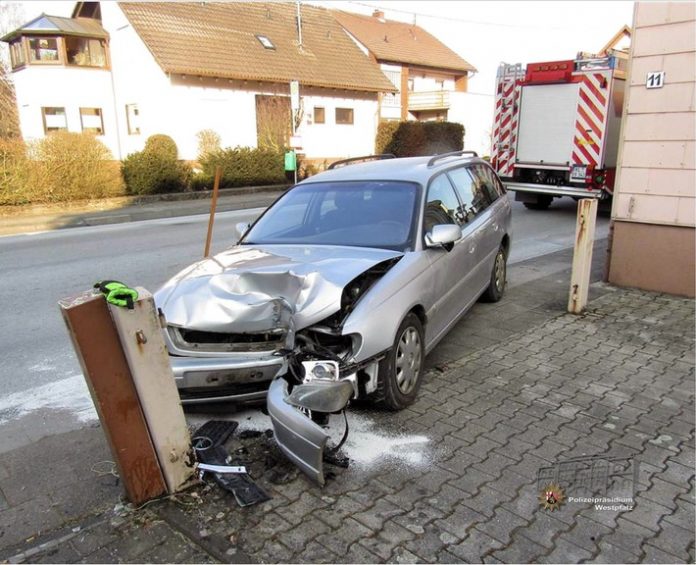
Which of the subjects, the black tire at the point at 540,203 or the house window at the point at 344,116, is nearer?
the black tire at the point at 540,203

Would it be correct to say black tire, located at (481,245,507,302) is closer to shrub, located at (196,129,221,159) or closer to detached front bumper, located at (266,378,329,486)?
detached front bumper, located at (266,378,329,486)

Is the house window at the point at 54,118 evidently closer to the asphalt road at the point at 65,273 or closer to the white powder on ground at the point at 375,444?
the asphalt road at the point at 65,273

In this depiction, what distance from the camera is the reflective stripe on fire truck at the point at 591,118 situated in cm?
1189

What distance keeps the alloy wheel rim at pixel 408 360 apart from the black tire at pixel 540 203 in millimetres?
11423

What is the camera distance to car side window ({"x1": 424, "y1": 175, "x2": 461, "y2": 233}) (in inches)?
177

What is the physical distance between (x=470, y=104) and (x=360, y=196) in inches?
1460

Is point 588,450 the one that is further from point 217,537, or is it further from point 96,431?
point 96,431

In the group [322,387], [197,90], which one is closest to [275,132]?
[197,90]

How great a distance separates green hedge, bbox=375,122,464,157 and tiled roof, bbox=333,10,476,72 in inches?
354

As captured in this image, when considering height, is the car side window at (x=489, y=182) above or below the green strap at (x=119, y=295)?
above

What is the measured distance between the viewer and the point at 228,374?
10.7 feet

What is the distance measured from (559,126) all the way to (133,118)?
19.6 meters

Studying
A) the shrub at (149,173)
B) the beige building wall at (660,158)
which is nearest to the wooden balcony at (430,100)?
the shrub at (149,173)

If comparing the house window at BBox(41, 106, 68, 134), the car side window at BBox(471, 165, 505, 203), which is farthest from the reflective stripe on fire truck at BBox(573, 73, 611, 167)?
the house window at BBox(41, 106, 68, 134)
